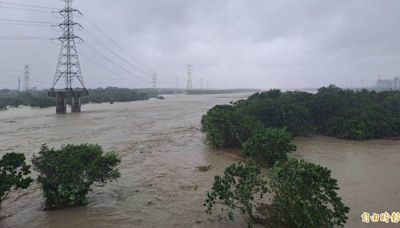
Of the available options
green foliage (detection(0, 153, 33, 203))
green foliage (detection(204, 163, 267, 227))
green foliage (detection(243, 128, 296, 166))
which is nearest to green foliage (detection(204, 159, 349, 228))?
green foliage (detection(204, 163, 267, 227))

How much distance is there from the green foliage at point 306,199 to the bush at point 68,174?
4.99 meters

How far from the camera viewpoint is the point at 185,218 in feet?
29.1

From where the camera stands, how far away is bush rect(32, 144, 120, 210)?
9.27 m

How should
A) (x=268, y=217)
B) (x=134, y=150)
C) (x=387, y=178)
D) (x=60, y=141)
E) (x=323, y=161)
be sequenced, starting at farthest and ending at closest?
(x=60, y=141) < (x=134, y=150) < (x=323, y=161) < (x=387, y=178) < (x=268, y=217)

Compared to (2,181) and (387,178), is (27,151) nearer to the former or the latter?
(2,181)

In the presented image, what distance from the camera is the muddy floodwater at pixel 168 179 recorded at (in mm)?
8906

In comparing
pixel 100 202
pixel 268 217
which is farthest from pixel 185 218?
pixel 100 202

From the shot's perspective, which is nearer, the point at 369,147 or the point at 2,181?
the point at 2,181

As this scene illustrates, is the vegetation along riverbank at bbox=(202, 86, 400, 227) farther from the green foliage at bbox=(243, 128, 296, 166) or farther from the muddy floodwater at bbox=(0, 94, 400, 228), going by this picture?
the muddy floodwater at bbox=(0, 94, 400, 228)

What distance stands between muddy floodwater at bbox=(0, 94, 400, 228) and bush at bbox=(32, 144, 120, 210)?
1.18 feet

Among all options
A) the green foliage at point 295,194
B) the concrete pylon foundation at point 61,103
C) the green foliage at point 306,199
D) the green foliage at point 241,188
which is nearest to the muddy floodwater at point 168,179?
the green foliage at point 241,188

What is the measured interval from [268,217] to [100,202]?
4697 mm

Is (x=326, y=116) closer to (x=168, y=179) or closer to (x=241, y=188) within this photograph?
(x=168, y=179)

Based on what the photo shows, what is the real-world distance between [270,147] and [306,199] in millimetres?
6865
